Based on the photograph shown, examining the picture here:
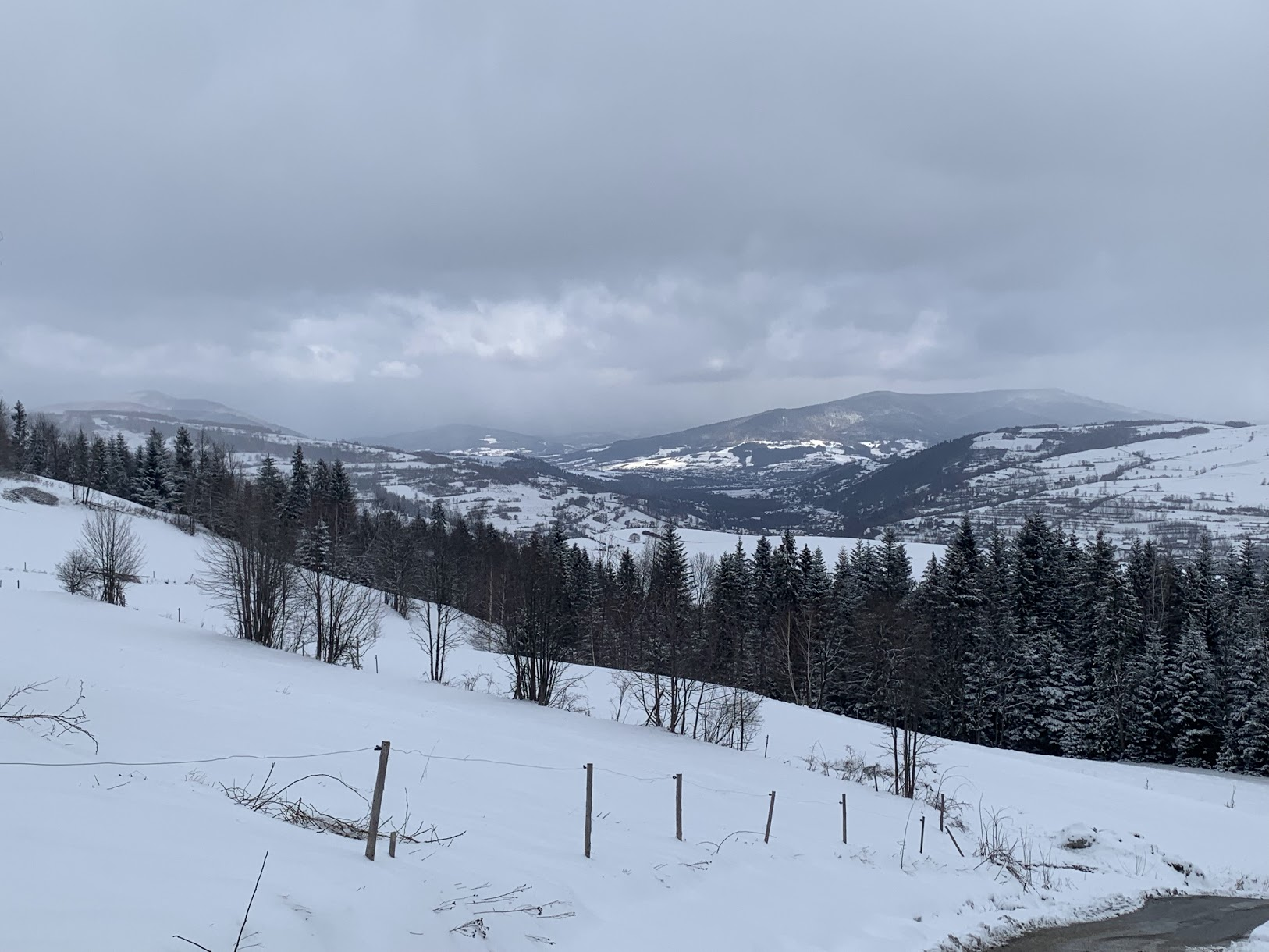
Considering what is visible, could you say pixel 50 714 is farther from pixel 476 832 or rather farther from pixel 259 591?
pixel 259 591

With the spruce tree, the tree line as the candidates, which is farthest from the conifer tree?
the spruce tree

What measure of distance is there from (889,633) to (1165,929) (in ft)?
82.2

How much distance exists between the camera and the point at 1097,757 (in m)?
41.5

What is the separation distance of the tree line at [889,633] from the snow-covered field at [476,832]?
627 cm

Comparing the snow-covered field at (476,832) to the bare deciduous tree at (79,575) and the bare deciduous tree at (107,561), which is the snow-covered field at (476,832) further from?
the bare deciduous tree at (79,575)

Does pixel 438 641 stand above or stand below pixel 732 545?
above

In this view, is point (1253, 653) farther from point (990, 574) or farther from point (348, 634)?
point (348, 634)

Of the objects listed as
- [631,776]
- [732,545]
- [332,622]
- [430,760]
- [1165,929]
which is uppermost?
[430,760]

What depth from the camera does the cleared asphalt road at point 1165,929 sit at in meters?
10.4

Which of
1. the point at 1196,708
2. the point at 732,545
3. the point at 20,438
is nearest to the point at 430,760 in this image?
the point at 1196,708

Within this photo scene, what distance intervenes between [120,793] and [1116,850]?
2034 centimetres

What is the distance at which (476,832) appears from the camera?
31.9ft

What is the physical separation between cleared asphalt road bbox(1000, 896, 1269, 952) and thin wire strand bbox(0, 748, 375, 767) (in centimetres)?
1093

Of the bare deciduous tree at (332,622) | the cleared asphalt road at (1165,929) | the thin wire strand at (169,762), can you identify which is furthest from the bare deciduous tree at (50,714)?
the bare deciduous tree at (332,622)
